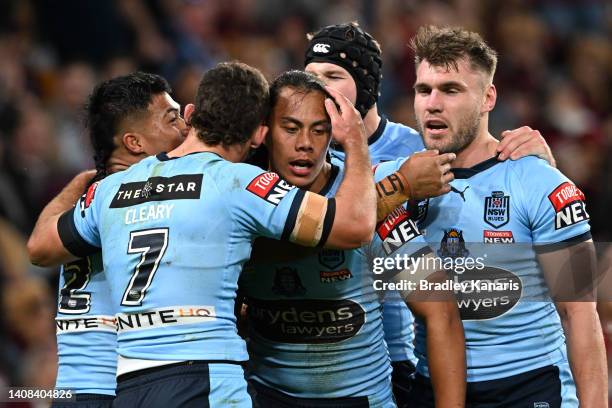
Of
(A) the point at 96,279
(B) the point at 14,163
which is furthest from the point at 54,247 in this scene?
(B) the point at 14,163

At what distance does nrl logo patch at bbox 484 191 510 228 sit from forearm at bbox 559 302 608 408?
1.63ft

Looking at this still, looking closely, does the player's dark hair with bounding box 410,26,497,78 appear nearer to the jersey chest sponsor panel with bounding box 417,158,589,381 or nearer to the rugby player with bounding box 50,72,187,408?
the jersey chest sponsor panel with bounding box 417,158,589,381

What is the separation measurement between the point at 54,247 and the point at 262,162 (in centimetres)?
102

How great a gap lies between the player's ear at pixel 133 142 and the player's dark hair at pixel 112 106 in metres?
0.06

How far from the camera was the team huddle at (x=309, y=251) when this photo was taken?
14.1 ft

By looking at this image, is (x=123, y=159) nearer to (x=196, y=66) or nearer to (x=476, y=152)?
(x=476, y=152)

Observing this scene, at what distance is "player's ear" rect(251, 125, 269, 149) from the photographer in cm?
463

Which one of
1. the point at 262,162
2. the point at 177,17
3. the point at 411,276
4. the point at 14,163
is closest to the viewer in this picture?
the point at 411,276

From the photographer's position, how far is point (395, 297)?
16.4ft

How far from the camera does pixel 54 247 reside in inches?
187

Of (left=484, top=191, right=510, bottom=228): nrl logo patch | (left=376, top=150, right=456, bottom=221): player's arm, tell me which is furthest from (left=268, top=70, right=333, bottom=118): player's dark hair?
(left=484, top=191, right=510, bottom=228): nrl logo patch

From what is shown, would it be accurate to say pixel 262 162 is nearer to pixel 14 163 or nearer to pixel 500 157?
pixel 500 157

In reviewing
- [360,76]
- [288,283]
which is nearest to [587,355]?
[288,283]

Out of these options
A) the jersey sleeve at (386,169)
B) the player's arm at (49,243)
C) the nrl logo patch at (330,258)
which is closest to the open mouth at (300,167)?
the nrl logo patch at (330,258)
